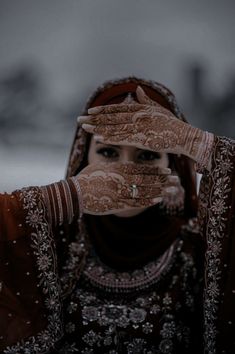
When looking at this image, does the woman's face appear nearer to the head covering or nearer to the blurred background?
the head covering

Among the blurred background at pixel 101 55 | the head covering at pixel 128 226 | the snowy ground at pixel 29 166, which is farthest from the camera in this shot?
the snowy ground at pixel 29 166

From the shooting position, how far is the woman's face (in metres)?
1.23

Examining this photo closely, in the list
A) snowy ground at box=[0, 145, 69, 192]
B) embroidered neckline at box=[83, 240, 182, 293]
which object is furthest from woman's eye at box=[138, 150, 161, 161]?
snowy ground at box=[0, 145, 69, 192]

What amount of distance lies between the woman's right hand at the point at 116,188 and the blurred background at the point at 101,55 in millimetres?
1450

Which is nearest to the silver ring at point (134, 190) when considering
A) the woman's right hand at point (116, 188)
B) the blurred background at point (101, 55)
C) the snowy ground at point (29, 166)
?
the woman's right hand at point (116, 188)

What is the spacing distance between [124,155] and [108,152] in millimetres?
64

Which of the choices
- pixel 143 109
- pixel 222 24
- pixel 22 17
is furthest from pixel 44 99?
pixel 143 109

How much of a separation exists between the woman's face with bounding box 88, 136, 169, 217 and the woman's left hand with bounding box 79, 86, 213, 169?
0.49 ft

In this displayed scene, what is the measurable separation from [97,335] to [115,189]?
39cm

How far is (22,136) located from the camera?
269cm

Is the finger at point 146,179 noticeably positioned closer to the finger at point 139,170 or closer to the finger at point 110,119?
the finger at point 139,170

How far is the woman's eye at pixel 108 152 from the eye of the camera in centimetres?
127

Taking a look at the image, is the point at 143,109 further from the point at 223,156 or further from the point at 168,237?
the point at 168,237

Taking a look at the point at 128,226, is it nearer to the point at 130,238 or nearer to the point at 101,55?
the point at 130,238
